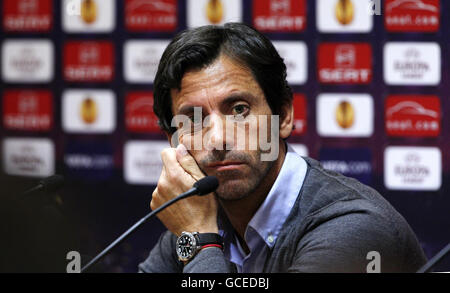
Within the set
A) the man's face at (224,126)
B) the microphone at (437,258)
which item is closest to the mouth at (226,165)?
the man's face at (224,126)

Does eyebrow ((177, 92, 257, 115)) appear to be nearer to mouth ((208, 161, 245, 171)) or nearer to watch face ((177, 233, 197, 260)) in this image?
mouth ((208, 161, 245, 171))

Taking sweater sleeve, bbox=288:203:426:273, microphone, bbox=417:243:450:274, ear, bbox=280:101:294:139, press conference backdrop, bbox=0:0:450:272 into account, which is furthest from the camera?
press conference backdrop, bbox=0:0:450:272

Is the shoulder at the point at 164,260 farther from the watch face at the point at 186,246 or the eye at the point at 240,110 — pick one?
the eye at the point at 240,110

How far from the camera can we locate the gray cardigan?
38.2 inches

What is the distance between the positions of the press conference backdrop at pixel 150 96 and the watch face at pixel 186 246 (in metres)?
0.41

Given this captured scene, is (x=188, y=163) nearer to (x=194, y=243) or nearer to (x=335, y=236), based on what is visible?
(x=194, y=243)

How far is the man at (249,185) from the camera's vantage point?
1.00 m

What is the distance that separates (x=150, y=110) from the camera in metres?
1.57

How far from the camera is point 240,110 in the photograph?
111 cm

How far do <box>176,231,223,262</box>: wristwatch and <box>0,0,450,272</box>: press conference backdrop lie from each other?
0.42 metres

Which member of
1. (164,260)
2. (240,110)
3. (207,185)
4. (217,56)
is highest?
(217,56)

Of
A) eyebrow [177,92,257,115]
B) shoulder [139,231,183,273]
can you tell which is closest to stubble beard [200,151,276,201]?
eyebrow [177,92,257,115]

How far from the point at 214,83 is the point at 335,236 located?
0.35 m

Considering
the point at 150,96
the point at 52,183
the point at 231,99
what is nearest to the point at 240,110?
the point at 231,99
